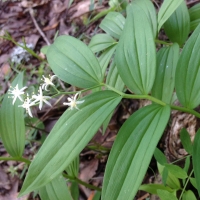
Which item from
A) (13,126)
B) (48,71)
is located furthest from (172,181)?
(48,71)

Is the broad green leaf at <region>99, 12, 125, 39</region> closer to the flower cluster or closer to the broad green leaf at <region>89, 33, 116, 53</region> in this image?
the broad green leaf at <region>89, 33, 116, 53</region>

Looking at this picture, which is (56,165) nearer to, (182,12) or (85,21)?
(182,12)

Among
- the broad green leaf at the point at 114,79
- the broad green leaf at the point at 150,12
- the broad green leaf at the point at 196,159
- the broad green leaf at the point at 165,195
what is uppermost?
the broad green leaf at the point at 150,12

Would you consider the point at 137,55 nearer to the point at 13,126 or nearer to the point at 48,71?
the point at 13,126

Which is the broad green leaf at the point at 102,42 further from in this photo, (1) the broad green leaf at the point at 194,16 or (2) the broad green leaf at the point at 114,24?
(1) the broad green leaf at the point at 194,16

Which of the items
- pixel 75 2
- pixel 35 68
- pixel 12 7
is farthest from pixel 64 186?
pixel 12 7

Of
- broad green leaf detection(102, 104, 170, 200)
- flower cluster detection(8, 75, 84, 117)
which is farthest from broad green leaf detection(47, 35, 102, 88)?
broad green leaf detection(102, 104, 170, 200)

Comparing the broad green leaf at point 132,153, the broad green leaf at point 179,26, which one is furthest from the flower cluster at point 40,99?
the broad green leaf at point 179,26
